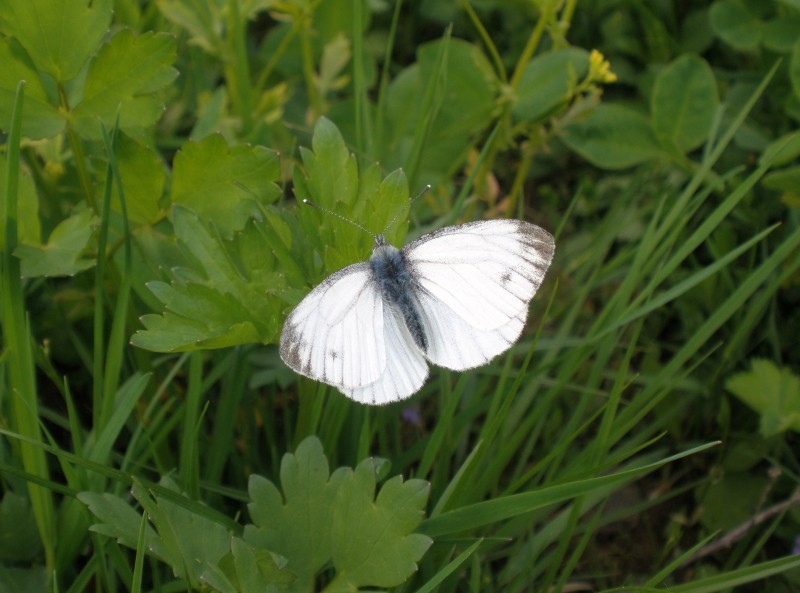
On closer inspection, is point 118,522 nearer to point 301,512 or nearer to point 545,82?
point 301,512

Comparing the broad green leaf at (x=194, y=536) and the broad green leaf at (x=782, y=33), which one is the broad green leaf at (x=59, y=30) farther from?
the broad green leaf at (x=782, y=33)

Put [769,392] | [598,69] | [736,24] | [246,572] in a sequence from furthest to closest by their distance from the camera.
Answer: [736,24] < [598,69] < [769,392] < [246,572]

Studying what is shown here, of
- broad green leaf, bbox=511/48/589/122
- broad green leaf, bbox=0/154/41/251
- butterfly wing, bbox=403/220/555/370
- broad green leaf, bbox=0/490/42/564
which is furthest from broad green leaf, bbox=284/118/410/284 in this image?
broad green leaf, bbox=511/48/589/122

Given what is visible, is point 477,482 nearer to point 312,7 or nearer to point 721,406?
point 721,406

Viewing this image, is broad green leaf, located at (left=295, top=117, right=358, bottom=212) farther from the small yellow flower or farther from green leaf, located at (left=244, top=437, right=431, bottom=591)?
the small yellow flower

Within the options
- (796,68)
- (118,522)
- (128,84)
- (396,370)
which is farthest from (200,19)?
(796,68)

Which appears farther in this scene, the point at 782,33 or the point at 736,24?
the point at 736,24
